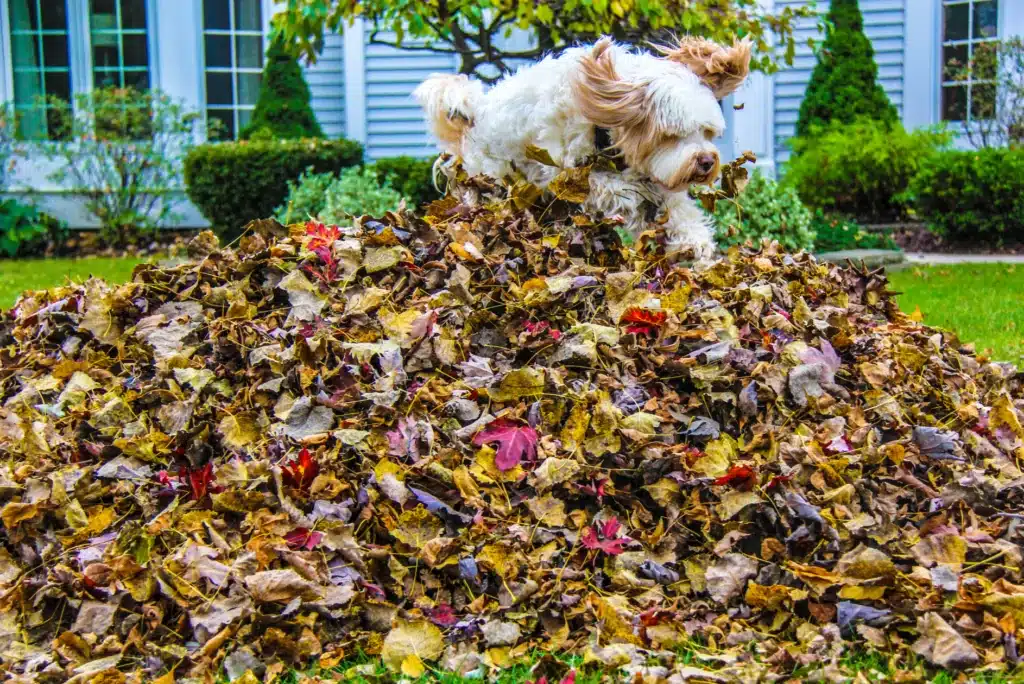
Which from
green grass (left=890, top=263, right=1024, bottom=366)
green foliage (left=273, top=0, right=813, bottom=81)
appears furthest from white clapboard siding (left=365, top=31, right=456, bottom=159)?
green grass (left=890, top=263, right=1024, bottom=366)

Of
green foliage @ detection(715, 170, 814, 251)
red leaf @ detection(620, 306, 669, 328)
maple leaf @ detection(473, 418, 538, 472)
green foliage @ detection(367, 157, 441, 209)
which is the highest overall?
green foliage @ detection(367, 157, 441, 209)

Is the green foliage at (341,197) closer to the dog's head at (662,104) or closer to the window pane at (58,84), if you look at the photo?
the dog's head at (662,104)

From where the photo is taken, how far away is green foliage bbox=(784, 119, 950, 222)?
37.4ft

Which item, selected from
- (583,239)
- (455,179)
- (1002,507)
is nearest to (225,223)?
(455,179)

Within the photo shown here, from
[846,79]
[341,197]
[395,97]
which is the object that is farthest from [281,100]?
[846,79]

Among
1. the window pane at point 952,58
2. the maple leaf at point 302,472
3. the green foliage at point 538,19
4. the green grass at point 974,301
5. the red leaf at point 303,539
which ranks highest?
the window pane at point 952,58

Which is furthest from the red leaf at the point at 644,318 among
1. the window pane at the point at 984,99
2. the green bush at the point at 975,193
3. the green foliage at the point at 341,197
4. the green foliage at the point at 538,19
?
the window pane at the point at 984,99

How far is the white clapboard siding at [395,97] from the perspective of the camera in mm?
12852

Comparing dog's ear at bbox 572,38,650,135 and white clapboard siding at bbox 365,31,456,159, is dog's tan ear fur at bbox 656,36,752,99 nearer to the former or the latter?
dog's ear at bbox 572,38,650,135

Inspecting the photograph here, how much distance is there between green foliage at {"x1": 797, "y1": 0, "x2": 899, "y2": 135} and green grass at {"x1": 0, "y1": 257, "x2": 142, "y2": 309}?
7663 millimetres

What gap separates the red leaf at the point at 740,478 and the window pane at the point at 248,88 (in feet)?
37.5

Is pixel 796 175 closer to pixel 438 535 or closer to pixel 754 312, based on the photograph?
pixel 754 312

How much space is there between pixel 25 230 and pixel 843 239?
27.4ft

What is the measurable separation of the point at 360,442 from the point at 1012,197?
906 centimetres
